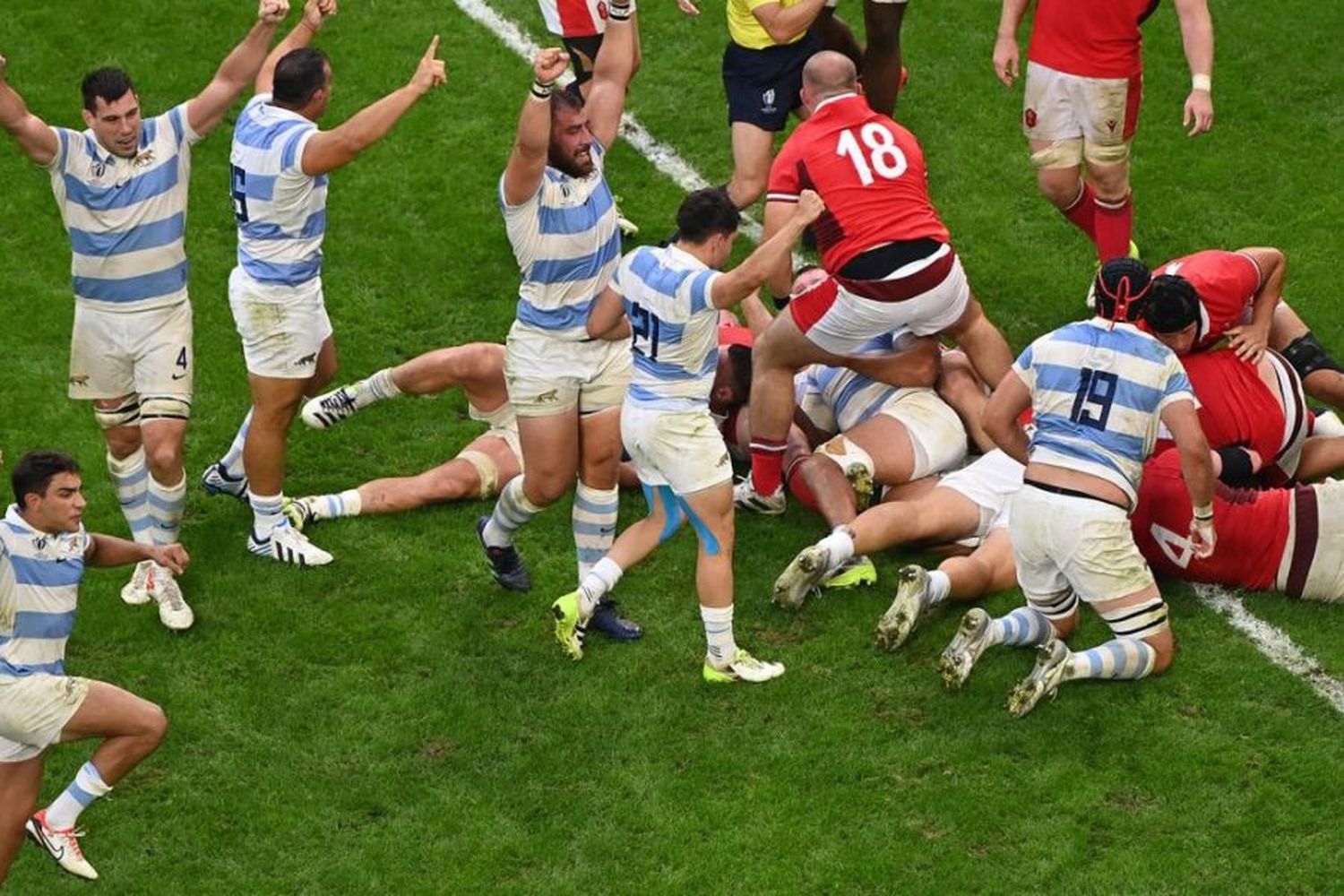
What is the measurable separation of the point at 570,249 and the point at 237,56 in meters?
1.99

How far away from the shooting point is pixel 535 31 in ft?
49.3

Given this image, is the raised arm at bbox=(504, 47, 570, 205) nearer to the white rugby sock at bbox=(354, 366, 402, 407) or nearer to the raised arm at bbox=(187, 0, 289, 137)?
the raised arm at bbox=(187, 0, 289, 137)

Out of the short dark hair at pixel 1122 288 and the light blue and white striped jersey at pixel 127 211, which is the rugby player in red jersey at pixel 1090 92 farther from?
the light blue and white striped jersey at pixel 127 211

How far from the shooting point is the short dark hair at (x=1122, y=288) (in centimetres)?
903

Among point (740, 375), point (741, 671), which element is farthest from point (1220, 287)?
point (741, 671)

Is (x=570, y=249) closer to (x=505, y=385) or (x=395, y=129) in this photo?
(x=505, y=385)

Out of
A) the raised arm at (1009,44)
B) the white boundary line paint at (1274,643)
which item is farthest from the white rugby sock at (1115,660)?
the raised arm at (1009,44)

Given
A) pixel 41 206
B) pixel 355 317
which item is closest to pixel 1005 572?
pixel 355 317

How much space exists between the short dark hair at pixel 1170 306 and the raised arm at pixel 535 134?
2.72 metres

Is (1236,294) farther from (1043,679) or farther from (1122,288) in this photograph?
(1043,679)

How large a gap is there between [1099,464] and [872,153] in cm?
226

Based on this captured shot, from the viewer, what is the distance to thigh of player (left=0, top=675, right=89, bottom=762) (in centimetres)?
828

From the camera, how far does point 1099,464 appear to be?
9.09 metres

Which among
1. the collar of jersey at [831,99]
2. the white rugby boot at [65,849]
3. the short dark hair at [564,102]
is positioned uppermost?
the short dark hair at [564,102]
